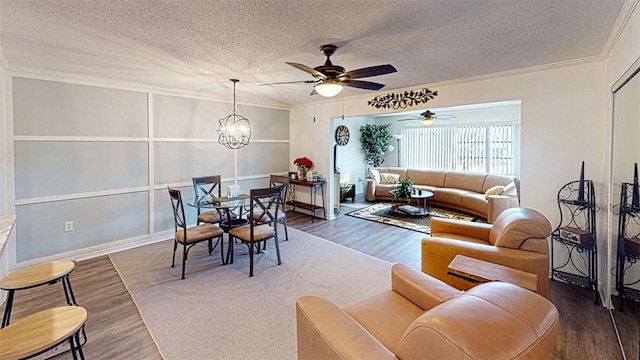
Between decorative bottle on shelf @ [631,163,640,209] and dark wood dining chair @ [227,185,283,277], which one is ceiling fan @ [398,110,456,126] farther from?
decorative bottle on shelf @ [631,163,640,209]

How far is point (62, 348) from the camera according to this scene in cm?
224

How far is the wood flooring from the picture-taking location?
217 centimetres

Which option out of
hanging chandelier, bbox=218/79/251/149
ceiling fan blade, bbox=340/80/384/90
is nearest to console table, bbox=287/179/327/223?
hanging chandelier, bbox=218/79/251/149

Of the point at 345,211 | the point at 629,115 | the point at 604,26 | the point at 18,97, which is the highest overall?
the point at 604,26

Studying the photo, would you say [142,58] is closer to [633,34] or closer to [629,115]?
[633,34]

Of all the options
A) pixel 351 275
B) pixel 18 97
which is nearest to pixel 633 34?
pixel 351 275

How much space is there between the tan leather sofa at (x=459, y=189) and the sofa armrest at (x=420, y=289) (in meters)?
4.38

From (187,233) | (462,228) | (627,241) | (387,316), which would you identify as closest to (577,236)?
(627,241)

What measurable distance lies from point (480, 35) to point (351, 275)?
2.72 metres

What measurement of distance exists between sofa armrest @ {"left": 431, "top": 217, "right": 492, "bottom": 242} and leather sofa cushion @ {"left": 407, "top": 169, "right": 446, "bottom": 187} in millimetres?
4580

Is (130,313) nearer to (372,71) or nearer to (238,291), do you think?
(238,291)

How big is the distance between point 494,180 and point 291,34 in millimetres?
6059

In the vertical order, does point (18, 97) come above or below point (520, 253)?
above

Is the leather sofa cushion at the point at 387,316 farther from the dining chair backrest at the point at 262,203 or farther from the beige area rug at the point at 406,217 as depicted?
the beige area rug at the point at 406,217
